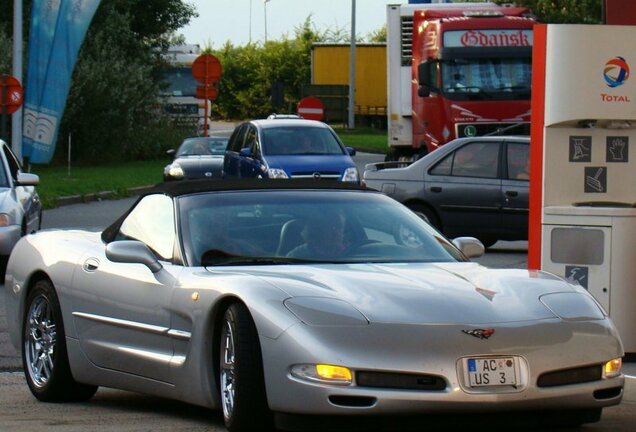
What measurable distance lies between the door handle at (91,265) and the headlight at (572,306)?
99.0 inches

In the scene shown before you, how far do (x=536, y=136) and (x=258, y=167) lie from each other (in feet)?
49.7

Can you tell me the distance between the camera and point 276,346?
630 centimetres

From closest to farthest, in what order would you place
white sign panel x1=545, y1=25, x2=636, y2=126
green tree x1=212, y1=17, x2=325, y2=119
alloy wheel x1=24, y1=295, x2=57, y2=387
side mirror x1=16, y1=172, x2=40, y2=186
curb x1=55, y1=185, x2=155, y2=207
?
alloy wheel x1=24, y1=295, x2=57, y2=387 < white sign panel x1=545, y1=25, x2=636, y2=126 < side mirror x1=16, y1=172, x2=40, y2=186 < curb x1=55, y1=185, x2=155, y2=207 < green tree x1=212, y1=17, x2=325, y2=119

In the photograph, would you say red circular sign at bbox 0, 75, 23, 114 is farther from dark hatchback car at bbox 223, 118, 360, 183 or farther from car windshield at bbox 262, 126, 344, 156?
car windshield at bbox 262, 126, 344, 156

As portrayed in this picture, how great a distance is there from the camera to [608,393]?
655 cm

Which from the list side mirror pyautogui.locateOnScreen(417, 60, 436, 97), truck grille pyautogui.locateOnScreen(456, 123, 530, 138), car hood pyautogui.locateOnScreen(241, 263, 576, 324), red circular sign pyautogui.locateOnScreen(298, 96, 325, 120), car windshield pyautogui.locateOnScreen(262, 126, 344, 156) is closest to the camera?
car hood pyautogui.locateOnScreen(241, 263, 576, 324)

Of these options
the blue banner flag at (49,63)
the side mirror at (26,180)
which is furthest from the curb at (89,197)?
the side mirror at (26,180)

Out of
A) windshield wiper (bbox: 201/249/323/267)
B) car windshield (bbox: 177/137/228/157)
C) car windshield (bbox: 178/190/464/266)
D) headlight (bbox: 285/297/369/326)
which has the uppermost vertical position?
car windshield (bbox: 178/190/464/266)

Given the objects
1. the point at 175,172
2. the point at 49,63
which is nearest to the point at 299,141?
the point at 175,172

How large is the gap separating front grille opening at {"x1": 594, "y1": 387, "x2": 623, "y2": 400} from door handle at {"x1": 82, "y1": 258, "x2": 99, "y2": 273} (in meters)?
2.85

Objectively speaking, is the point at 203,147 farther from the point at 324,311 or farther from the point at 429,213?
the point at 324,311

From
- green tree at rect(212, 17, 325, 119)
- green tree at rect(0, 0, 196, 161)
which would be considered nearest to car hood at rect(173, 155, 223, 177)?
green tree at rect(0, 0, 196, 161)

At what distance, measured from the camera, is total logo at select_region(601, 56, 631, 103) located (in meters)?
→ 10.1

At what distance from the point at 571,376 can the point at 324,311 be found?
43.1 inches
